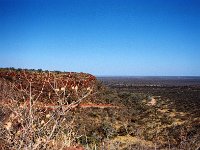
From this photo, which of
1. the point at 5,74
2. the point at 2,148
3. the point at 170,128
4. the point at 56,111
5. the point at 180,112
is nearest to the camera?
the point at 56,111

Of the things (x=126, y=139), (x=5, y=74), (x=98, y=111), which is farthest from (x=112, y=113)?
(x=5, y=74)

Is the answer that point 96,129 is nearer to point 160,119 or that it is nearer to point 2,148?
point 160,119

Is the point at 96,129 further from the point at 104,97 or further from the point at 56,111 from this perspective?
the point at 56,111

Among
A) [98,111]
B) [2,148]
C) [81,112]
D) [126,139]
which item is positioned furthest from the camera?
[98,111]

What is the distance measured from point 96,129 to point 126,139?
6.77 ft

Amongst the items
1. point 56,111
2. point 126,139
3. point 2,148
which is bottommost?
point 126,139

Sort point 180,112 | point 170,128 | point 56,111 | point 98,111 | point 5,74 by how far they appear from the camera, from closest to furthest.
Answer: point 56,111 < point 170,128 < point 98,111 < point 5,74 < point 180,112

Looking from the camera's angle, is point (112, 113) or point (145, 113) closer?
point (112, 113)

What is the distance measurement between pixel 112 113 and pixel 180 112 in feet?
23.3

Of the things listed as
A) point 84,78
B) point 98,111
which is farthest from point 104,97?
point 98,111

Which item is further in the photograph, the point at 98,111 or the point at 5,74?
the point at 5,74

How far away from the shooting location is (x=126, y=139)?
685 inches

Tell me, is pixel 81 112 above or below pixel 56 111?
below

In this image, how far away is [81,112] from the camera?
22.5 metres
